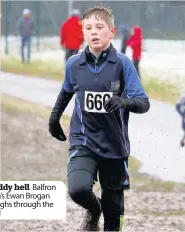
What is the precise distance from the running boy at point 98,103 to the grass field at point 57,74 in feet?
12.1

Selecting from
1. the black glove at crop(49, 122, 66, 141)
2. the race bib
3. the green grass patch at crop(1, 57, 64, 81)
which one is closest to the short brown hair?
the race bib

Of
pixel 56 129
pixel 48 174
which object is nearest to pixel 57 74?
pixel 48 174

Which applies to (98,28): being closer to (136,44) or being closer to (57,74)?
(136,44)

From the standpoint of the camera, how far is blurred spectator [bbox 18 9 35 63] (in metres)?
11.5

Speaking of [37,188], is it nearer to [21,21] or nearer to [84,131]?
[84,131]

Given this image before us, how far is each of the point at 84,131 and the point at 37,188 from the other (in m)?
1.46

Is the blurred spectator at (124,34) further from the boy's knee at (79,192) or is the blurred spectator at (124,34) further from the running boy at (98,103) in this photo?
the boy's knee at (79,192)

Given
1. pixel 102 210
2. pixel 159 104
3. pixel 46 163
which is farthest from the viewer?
Answer: pixel 46 163

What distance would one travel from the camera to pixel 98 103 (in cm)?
489

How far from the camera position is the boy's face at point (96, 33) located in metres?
4.92

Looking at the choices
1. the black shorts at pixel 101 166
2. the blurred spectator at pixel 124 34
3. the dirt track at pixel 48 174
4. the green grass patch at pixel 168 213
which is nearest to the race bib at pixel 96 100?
the black shorts at pixel 101 166

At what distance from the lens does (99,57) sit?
4.98 metres

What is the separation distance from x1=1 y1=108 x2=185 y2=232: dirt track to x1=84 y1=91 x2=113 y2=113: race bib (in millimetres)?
1729

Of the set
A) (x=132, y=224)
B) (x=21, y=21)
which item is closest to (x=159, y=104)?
(x=132, y=224)
